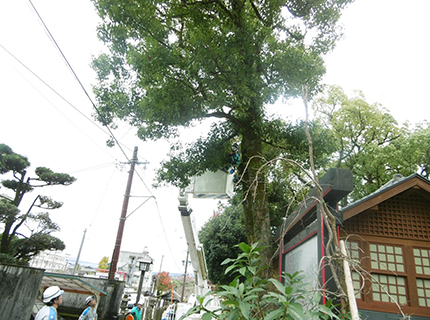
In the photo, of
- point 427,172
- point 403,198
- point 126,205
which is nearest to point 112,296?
point 126,205

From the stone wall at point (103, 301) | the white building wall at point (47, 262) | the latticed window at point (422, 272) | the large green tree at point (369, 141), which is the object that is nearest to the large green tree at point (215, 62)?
the latticed window at point (422, 272)

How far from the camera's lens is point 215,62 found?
6.96 metres

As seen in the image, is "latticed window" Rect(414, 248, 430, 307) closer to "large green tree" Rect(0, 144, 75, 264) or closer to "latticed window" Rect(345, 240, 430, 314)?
"latticed window" Rect(345, 240, 430, 314)

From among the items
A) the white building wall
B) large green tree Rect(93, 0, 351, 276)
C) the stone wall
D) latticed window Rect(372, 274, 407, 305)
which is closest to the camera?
latticed window Rect(372, 274, 407, 305)

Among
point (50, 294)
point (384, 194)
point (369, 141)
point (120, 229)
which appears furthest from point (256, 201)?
point (369, 141)

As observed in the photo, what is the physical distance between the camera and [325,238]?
195 inches

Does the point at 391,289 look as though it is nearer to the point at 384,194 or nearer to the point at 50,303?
the point at 384,194

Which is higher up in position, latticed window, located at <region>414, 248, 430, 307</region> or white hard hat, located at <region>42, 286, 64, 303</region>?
latticed window, located at <region>414, 248, 430, 307</region>

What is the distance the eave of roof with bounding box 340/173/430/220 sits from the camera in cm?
555

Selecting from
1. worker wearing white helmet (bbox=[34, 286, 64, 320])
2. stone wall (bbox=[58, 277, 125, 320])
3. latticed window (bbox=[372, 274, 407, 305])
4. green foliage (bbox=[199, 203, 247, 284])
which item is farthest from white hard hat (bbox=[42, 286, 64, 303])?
green foliage (bbox=[199, 203, 247, 284])

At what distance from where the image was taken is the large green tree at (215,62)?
7.22m

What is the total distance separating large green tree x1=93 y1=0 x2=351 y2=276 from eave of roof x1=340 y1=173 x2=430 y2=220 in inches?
78.2

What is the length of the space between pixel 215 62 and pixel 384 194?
4.63 m

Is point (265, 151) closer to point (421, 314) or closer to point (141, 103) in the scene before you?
point (141, 103)
